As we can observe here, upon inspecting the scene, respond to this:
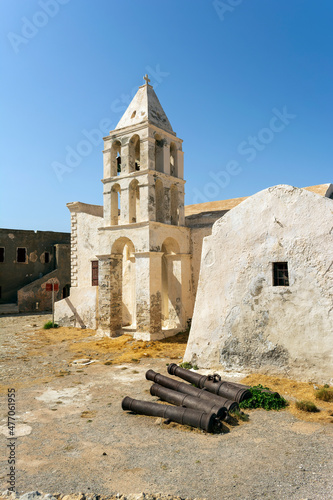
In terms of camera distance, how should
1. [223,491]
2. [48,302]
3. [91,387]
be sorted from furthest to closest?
1. [48,302]
2. [91,387]
3. [223,491]

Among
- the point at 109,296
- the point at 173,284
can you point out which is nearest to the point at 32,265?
the point at 109,296

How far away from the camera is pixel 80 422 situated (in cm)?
675

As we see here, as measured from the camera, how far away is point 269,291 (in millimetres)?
9086

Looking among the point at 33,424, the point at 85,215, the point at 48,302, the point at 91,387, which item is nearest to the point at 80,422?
the point at 33,424

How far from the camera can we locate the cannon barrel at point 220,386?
23.7ft

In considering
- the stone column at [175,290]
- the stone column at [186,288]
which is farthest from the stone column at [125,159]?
the stone column at [186,288]

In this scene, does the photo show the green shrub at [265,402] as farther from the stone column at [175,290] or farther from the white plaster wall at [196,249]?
the white plaster wall at [196,249]

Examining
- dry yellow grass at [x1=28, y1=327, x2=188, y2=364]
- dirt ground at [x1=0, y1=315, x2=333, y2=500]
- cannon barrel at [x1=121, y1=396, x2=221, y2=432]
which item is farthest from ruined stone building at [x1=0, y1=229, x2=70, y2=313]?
cannon barrel at [x1=121, y1=396, x2=221, y2=432]

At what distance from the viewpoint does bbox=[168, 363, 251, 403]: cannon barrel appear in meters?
7.21

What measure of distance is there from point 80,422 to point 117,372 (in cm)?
346

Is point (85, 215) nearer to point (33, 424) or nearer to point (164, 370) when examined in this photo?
point (164, 370)

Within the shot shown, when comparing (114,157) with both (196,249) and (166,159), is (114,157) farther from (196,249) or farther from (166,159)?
(196,249)

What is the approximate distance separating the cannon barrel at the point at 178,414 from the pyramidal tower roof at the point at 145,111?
12225 millimetres

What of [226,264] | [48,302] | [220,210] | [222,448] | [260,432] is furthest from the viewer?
[48,302]
